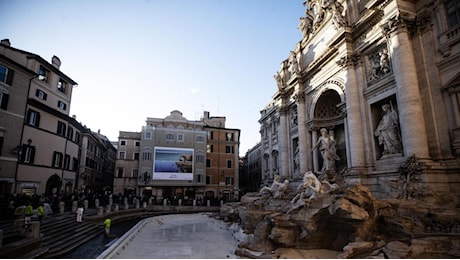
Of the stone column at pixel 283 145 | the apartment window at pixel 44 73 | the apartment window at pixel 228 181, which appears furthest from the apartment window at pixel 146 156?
the stone column at pixel 283 145

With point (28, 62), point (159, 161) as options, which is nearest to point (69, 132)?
point (28, 62)

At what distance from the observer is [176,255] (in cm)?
1134

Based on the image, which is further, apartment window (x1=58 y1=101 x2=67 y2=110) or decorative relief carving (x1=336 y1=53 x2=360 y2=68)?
apartment window (x1=58 y1=101 x2=67 y2=110)

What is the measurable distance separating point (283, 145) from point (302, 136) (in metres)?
4.05

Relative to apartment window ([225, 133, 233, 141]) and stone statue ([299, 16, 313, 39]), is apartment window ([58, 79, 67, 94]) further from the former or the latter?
stone statue ([299, 16, 313, 39])

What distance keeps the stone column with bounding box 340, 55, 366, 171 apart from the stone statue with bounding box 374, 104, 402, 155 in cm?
140

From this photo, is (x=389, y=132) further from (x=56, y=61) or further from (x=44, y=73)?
(x=56, y=61)

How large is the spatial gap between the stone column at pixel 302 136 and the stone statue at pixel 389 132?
306 inches

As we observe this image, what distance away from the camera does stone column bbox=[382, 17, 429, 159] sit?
39.9ft

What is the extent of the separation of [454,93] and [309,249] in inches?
366

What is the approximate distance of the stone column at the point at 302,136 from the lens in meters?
22.1

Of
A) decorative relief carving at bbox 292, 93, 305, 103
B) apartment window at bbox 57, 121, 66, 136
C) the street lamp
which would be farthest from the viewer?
the street lamp

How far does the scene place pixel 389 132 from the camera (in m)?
14.1

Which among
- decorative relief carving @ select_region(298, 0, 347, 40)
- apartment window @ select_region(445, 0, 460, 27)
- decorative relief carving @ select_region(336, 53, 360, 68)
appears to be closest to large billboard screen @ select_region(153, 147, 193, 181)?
decorative relief carving @ select_region(298, 0, 347, 40)
